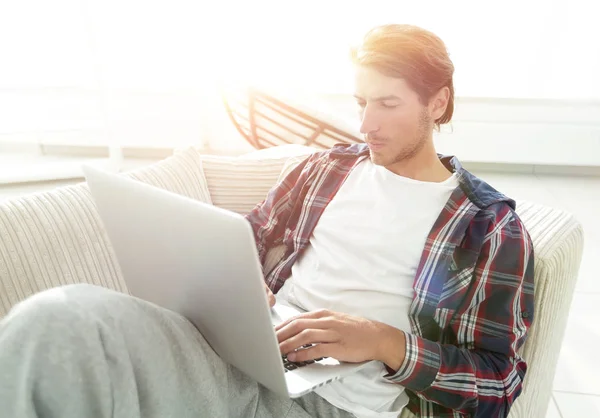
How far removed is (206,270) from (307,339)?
0.24 metres

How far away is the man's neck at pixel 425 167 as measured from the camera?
124 cm

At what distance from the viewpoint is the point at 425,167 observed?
125cm

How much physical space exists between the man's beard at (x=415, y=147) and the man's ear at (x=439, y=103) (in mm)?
27

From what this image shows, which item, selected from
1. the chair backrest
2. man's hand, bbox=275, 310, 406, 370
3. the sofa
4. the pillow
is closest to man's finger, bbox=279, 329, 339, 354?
man's hand, bbox=275, 310, 406, 370

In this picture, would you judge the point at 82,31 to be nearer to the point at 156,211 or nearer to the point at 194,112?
the point at 194,112

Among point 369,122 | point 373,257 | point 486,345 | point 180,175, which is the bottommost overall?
point 486,345

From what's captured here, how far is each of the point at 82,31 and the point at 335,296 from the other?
3.25m

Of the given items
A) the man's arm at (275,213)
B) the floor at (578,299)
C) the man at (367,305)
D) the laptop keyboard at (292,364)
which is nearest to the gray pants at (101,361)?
the man at (367,305)

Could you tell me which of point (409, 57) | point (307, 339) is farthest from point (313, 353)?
point (409, 57)

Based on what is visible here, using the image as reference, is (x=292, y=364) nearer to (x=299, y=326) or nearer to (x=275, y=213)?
(x=299, y=326)

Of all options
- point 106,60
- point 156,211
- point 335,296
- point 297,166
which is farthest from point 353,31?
point 156,211

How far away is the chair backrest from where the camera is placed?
8.13 ft

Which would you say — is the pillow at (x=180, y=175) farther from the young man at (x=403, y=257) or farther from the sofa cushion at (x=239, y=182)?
the young man at (x=403, y=257)

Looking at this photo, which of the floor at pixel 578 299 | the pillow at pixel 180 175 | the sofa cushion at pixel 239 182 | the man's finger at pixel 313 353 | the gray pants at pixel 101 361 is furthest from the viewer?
the floor at pixel 578 299
